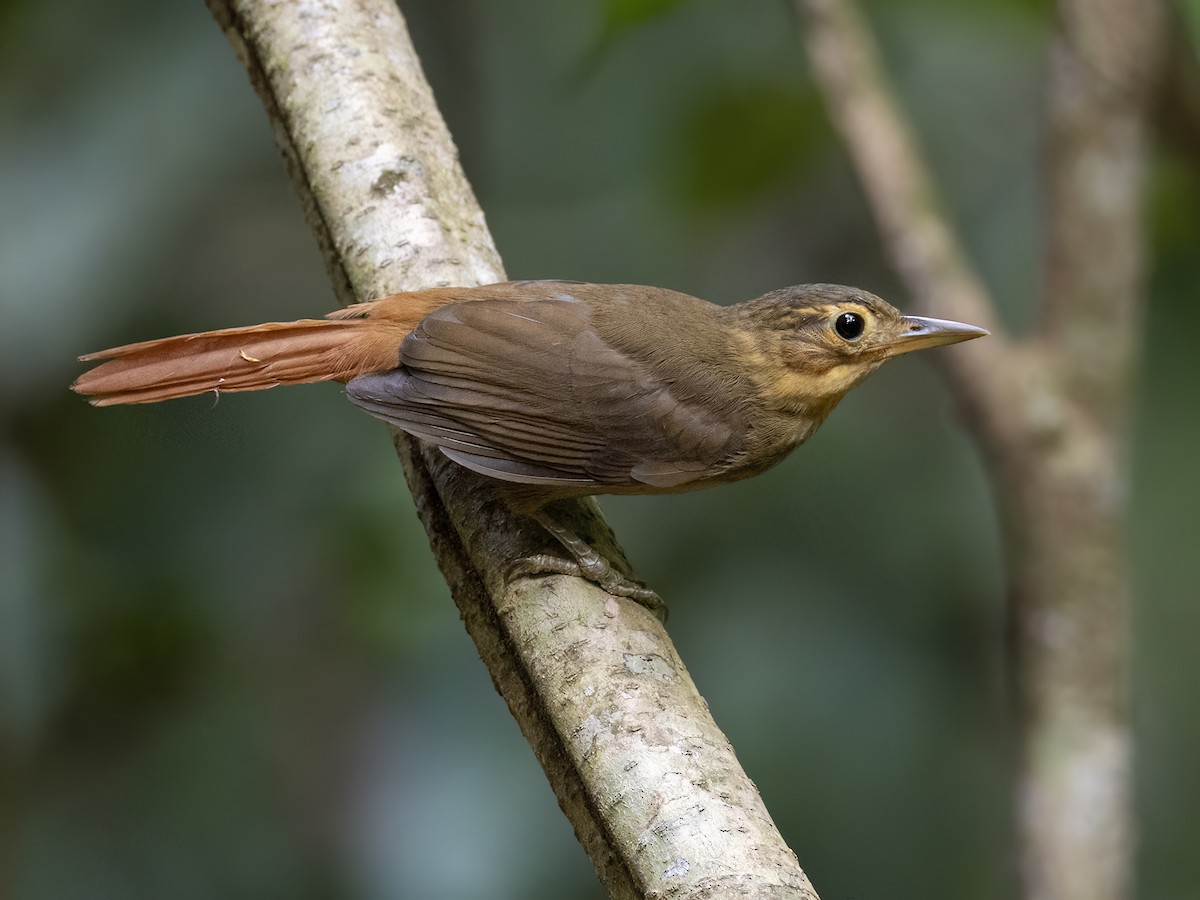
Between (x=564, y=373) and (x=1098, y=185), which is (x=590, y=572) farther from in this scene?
(x=1098, y=185)

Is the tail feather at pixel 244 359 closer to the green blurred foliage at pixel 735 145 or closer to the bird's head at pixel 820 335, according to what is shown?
the bird's head at pixel 820 335

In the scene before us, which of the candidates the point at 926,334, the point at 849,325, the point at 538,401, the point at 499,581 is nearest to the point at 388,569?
the point at 538,401

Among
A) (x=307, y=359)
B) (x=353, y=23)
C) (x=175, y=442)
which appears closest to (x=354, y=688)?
(x=175, y=442)

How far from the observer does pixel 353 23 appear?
282 centimetres

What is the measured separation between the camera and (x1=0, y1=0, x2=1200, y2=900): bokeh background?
328 cm

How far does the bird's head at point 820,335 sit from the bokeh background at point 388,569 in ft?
2.84

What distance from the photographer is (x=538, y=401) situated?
99.2 inches

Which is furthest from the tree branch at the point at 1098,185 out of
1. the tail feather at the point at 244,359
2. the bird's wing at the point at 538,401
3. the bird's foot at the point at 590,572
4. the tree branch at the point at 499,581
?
the tail feather at the point at 244,359

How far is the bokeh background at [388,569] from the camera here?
3.28 metres

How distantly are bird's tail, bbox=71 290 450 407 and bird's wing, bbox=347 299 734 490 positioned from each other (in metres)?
0.05

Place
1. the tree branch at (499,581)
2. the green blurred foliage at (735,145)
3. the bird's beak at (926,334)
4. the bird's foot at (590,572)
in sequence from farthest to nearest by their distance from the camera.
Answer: the green blurred foliage at (735,145), the bird's beak at (926,334), the bird's foot at (590,572), the tree branch at (499,581)

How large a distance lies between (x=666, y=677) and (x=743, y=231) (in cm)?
255

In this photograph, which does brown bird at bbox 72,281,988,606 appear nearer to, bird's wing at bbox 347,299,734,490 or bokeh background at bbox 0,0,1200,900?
bird's wing at bbox 347,299,734,490

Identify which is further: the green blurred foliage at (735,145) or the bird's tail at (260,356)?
the green blurred foliage at (735,145)
